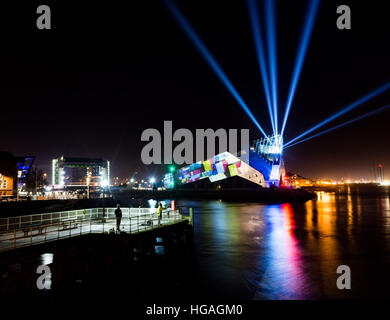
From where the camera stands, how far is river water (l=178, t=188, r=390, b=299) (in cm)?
1522

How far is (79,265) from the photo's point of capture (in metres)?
14.6

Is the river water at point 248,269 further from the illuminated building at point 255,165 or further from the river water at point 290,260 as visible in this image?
the illuminated building at point 255,165

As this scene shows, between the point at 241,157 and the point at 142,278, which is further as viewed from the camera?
the point at 241,157

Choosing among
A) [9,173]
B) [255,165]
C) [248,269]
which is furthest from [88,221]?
[255,165]

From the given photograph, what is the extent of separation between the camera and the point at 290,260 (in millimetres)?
20828

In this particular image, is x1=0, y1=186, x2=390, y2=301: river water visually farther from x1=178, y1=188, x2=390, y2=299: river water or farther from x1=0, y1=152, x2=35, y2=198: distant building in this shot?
x1=0, y1=152, x2=35, y2=198: distant building

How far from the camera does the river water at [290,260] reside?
15219mm

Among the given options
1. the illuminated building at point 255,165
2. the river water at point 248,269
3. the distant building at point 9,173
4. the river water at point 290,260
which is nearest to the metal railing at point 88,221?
the river water at point 248,269

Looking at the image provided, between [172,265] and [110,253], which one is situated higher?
[110,253]

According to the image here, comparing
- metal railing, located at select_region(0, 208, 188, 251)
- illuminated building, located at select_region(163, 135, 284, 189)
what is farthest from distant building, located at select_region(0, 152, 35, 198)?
illuminated building, located at select_region(163, 135, 284, 189)
